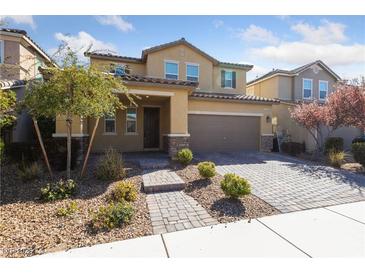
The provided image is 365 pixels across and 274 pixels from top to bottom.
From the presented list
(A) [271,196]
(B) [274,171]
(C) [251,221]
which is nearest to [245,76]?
(B) [274,171]

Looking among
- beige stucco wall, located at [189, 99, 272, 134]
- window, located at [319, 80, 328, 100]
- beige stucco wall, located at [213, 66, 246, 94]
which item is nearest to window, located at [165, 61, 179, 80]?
beige stucco wall, located at [213, 66, 246, 94]

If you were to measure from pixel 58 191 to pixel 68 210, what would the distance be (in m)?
1.17

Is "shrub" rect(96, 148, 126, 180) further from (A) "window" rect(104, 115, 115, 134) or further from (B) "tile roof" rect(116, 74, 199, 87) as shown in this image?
(A) "window" rect(104, 115, 115, 134)

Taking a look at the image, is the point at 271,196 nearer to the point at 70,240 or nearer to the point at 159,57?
the point at 70,240

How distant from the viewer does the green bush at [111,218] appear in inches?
165

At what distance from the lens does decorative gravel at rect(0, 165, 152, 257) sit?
369 centimetres

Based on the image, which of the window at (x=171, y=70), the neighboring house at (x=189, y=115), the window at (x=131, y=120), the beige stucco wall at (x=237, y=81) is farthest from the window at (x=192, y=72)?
the window at (x=131, y=120)

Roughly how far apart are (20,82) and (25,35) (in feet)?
15.1

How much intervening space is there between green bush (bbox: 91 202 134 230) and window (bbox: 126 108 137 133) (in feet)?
30.3

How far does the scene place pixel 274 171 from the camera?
29.2ft

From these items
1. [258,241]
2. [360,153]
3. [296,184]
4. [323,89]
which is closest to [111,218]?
[258,241]

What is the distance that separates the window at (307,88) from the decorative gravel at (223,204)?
16.5 meters

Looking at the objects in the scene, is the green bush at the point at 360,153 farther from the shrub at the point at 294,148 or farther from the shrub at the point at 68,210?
the shrub at the point at 68,210

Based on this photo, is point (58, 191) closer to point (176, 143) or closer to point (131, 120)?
point (176, 143)
